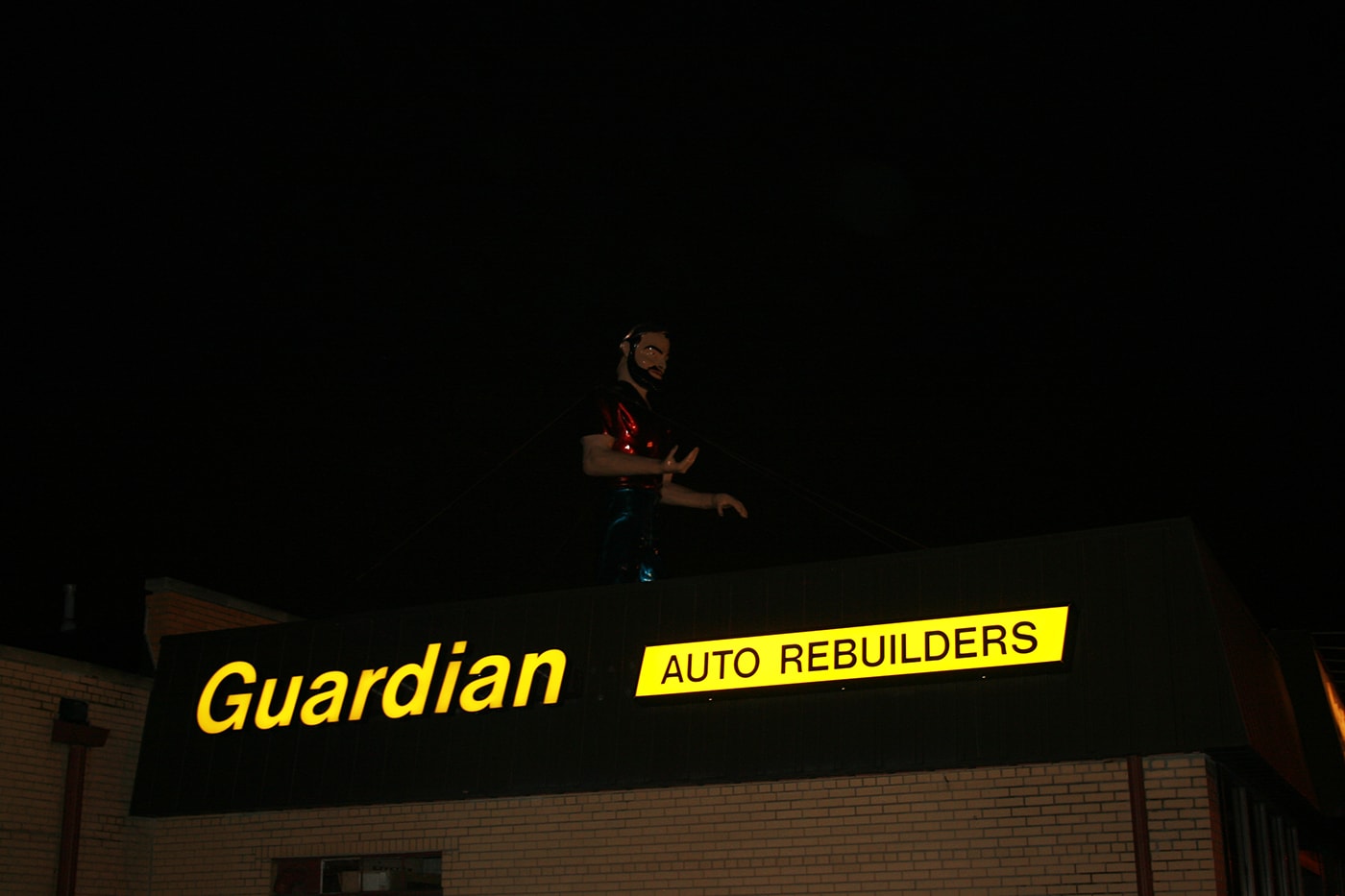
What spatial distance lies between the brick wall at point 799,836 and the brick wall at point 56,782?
3.85 ft

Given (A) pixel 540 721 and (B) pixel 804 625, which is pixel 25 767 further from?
(B) pixel 804 625

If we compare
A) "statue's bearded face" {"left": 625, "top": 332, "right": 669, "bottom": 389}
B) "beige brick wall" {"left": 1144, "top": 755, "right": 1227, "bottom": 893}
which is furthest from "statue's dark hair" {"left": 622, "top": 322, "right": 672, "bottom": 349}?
"beige brick wall" {"left": 1144, "top": 755, "right": 1227, "bottom": 893}

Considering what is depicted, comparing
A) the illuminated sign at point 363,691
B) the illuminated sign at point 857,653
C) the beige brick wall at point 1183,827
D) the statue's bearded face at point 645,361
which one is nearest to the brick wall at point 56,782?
the illuminated sign at point 363,691

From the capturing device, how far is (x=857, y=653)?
1423cm

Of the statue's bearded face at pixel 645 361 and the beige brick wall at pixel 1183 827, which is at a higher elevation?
the statue's bearded face at pixel 645 361

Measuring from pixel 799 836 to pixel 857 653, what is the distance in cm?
189

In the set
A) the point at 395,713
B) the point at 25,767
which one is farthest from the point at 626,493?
the point at 25,767

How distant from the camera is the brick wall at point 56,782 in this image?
16516 mm

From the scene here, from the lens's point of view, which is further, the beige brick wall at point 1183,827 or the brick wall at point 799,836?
the brick wall at point 799,836

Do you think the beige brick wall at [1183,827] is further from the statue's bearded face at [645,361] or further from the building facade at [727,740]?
the statue's bearded face at [645,361]

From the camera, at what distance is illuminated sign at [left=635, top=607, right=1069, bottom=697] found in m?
13.6

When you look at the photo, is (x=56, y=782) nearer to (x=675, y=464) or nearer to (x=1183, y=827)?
(x=675, y=464)

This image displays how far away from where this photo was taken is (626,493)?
17109 mm

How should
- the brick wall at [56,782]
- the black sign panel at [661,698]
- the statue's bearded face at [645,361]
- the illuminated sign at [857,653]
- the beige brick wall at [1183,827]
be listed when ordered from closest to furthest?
the beige brick wall at [1183,827], the black sign panel at [661,698], the illuminated sign at [857,653], the brick wall at [56,782], the statue's bearded face at [645,361]
